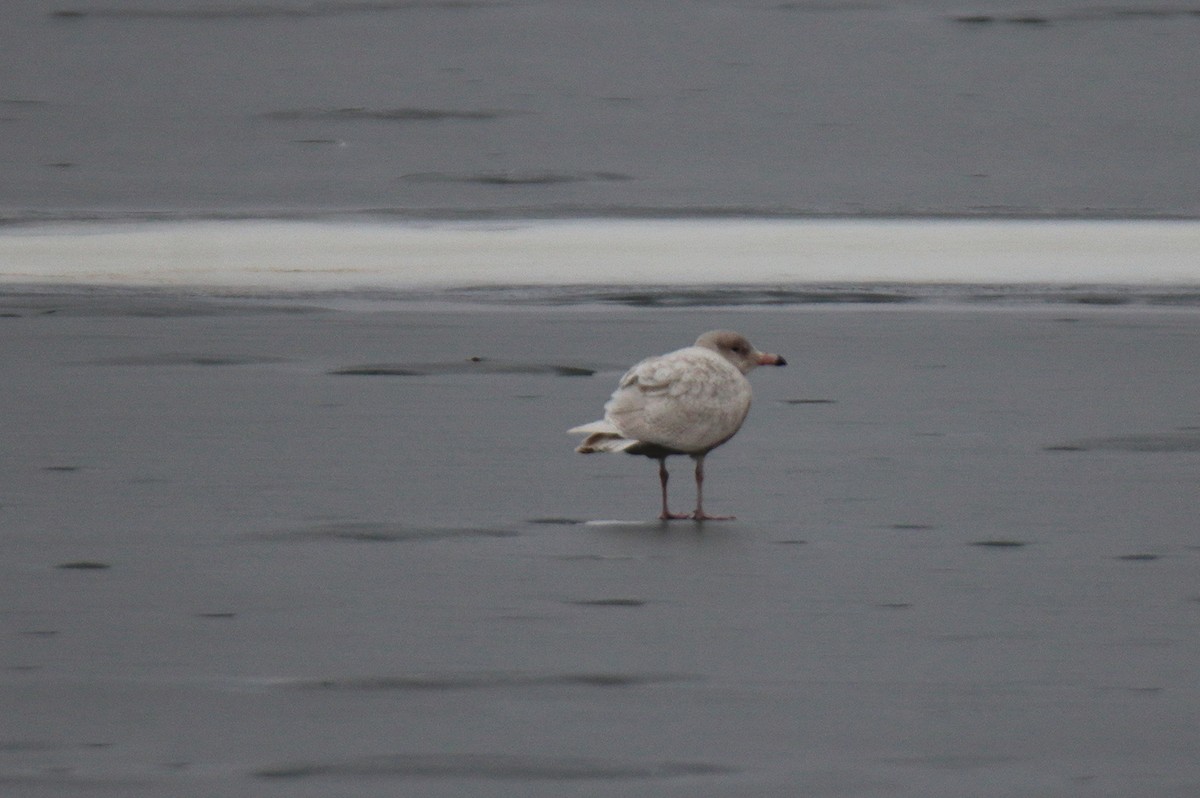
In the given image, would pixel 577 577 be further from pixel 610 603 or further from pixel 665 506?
pixel 665 506

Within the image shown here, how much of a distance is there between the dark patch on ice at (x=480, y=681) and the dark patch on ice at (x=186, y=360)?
16.9 feet

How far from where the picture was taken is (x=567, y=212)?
16203mm

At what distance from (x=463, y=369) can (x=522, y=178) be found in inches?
267

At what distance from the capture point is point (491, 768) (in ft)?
16.5

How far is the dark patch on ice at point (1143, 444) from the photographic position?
8.70 m

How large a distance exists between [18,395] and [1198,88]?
1142cm

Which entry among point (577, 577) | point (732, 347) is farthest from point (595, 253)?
point (577, 577)

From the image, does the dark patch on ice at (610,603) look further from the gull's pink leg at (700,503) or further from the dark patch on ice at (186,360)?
the dark patch on ice at (186,360)

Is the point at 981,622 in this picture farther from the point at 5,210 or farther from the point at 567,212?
the point at 5,210

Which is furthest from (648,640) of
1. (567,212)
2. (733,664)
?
(567,212)

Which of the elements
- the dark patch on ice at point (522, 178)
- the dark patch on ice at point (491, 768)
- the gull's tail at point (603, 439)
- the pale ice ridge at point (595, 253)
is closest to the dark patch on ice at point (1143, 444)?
the gull's tail at point (603, 439)

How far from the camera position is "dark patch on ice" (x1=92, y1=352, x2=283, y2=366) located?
421 inches

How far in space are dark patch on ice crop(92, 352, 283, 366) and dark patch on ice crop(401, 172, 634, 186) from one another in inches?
245

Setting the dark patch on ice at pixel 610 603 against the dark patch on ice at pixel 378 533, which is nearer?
the dark patch on ice at pixel 610 603
